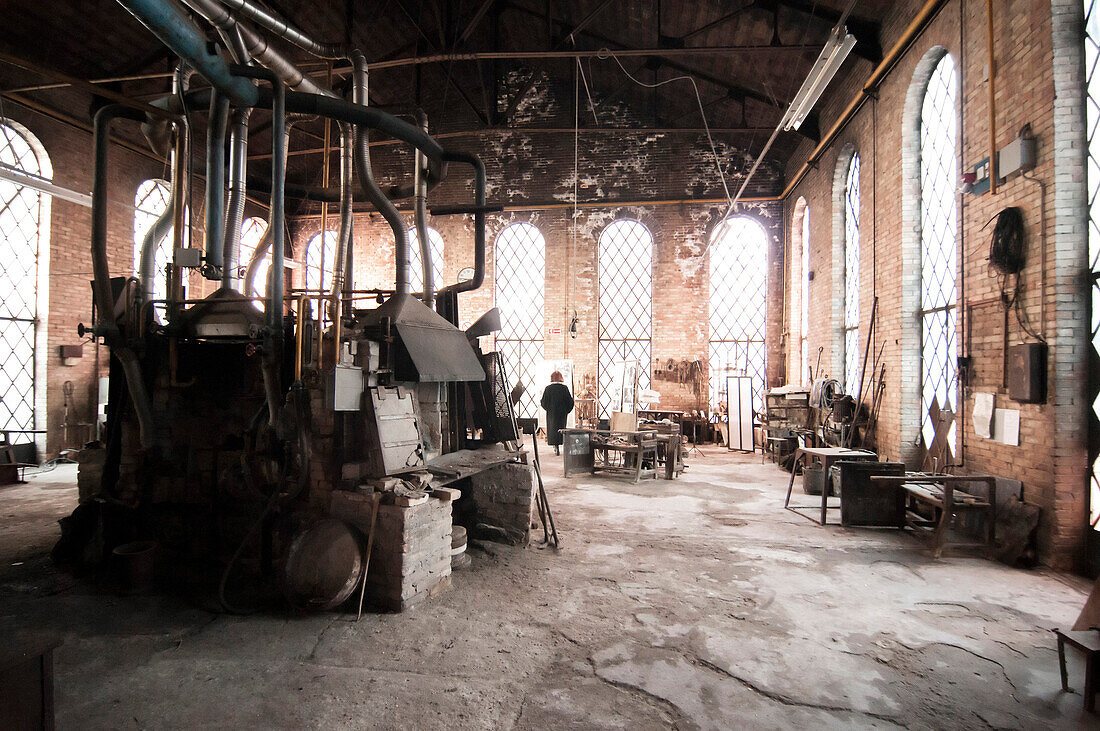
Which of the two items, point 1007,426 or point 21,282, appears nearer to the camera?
point 1007,426

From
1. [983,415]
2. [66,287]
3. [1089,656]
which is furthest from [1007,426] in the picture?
[66,287]

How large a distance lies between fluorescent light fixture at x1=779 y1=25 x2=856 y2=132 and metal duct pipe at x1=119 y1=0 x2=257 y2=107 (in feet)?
18.5

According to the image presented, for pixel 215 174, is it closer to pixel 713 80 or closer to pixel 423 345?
pixel 423 345

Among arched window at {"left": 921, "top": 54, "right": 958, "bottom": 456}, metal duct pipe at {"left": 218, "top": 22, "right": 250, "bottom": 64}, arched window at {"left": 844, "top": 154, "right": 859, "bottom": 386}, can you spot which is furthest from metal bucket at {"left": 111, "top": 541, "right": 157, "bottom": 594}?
arched window at {"left": 844, "top": 154, "right": 859, "bottom": 386}

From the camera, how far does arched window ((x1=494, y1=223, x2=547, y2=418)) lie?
1405 centimetres

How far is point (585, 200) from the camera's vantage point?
45.2 feet

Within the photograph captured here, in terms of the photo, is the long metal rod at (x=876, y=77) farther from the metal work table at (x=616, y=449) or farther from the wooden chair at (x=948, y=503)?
the metal work table at (x=616, y=449)

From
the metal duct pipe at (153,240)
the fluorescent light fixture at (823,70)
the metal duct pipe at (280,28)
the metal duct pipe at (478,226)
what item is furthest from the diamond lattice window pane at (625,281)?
the metal duct pipe at (153,240)

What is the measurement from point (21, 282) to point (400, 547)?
996 centimetres

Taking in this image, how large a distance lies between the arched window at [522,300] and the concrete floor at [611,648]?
29.6 feet

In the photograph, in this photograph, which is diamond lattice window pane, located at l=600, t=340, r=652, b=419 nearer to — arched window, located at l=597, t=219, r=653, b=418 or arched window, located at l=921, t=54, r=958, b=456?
arched window, located at l=597, t=219, r=653, b=418

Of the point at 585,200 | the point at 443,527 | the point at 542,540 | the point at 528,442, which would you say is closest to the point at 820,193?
the point at 585,200

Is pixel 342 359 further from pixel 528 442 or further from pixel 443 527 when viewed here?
pixel 528 442

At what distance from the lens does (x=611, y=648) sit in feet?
11.1
